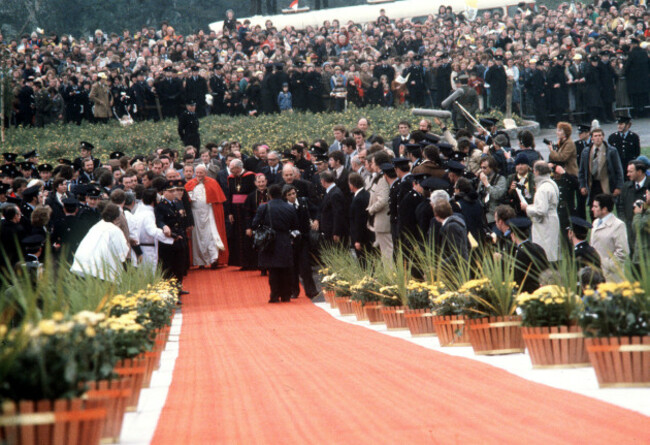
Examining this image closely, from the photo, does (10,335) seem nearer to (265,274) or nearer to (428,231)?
(428,231)

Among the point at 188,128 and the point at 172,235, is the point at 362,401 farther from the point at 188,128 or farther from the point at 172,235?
the point at 188,128

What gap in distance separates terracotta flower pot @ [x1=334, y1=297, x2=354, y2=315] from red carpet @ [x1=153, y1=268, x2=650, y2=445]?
10.9 feet

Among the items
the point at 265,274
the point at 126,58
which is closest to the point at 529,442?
the point at 265,274

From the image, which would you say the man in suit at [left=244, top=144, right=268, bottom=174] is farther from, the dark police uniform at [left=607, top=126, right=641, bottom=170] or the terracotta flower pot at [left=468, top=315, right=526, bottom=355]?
the terracotta flower pot at [left=468, top=315, right=526, bottom=355]

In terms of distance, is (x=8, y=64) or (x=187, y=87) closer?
(x=187, y=87)

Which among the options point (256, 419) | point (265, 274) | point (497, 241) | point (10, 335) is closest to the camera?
point (10, 335)

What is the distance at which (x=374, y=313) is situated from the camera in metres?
13.5

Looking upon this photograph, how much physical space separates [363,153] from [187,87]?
1576cm

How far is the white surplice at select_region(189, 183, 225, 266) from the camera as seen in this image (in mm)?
21641

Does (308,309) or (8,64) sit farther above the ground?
(8,64)

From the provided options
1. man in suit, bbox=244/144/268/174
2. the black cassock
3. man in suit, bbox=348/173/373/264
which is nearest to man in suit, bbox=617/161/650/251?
man in suit, bbox=348/173/373/264

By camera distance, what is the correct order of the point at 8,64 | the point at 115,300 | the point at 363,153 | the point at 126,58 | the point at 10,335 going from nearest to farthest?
the point at 10,335 → the point at 115,300 → the point at 363,153 → the point at 8,64 → the point at 126,58

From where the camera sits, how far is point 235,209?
71.2 ft

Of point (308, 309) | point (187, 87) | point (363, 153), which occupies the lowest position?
point (308, 309)
